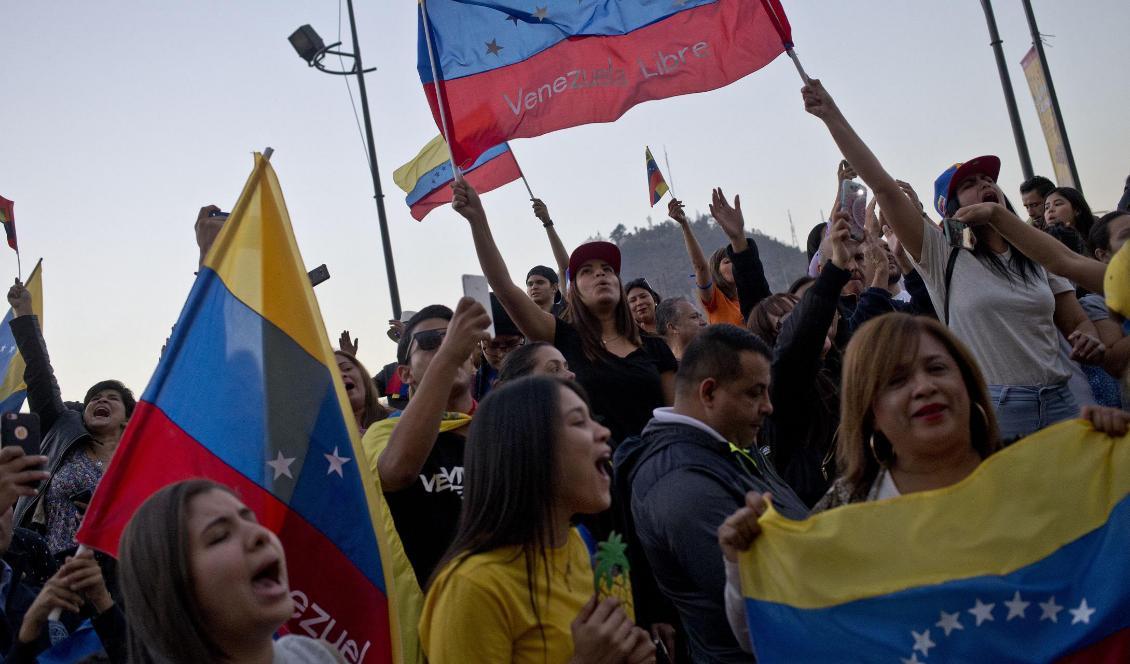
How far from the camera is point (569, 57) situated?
5.62 m

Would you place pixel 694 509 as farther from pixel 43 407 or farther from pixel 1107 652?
pixel 43 407

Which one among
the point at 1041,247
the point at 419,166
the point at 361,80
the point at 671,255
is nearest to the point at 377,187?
the point at 361,80

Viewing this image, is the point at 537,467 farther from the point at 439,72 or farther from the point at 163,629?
the point at 439,72

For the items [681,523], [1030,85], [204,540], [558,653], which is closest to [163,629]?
[204,540]

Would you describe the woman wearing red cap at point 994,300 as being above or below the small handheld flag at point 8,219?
below

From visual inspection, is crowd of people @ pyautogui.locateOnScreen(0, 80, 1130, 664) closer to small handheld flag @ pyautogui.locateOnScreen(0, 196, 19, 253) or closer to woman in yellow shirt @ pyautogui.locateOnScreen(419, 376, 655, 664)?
woman in yellow shirt @ pyautogui.locateOnScreen(419, 376, 655, 664)

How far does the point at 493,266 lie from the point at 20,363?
15.0 feet

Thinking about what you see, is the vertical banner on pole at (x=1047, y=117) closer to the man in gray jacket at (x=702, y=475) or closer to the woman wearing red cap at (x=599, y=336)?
the woman wearing red cap at (x=599, y=336)

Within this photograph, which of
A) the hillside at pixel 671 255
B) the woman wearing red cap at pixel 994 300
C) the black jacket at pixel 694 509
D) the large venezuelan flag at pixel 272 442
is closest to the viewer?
the black jacket at pixel 694 509

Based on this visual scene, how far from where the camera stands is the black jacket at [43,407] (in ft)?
18.8

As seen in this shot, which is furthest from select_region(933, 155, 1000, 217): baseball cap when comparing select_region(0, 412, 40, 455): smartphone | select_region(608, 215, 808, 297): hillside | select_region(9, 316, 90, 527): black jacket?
select_region(608, 215, 808, 297): hillside

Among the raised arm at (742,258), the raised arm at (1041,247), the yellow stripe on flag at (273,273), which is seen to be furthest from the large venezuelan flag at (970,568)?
the raised arm at (742,258)

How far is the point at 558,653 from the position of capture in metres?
2.63

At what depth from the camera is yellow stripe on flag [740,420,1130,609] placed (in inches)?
98.0
